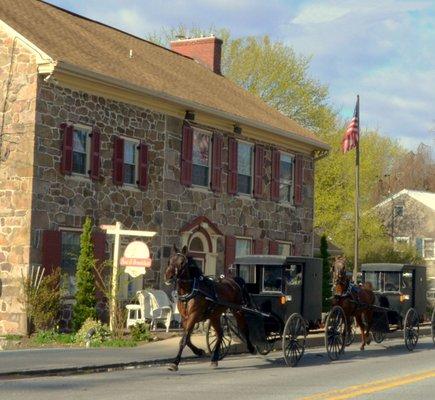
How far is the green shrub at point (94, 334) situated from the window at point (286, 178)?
494 inches

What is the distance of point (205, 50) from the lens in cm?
3650

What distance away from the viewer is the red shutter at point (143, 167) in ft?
87.5

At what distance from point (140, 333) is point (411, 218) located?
41.9 m

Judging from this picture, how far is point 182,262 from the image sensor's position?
53.6 ft

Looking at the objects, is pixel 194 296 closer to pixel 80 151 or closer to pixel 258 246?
pixel 80 151

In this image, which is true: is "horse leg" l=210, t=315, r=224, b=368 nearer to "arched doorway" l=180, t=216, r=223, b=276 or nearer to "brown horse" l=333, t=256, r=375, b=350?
"brown horse" l=333, t=256, r=375, b=350

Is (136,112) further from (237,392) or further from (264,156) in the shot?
(237,392)

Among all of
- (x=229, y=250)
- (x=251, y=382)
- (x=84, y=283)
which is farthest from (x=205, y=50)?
(x=251, y=382)

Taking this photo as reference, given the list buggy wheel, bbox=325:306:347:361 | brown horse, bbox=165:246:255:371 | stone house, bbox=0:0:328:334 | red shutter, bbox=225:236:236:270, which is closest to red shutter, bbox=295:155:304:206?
stone house, bbox=0:0:328:334

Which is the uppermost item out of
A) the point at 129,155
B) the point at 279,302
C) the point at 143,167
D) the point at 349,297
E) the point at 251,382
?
the point at 129,155

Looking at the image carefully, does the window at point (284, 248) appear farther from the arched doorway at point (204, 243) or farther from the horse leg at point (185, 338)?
the horse leg at point (185, 338)

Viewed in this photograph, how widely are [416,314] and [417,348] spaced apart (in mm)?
859

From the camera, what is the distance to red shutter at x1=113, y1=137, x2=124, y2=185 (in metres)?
25.8

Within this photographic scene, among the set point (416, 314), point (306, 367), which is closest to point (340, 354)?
point (306, 367)
